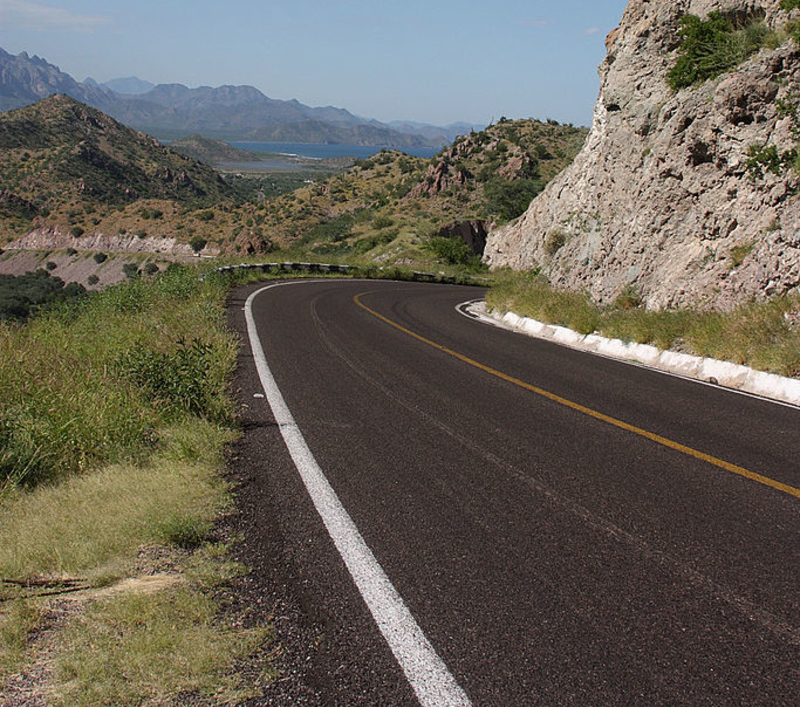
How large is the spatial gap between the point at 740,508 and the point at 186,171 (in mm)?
173146

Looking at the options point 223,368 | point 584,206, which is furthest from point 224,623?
point 584,206

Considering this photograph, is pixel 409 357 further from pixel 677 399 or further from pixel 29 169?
pixel 29 169

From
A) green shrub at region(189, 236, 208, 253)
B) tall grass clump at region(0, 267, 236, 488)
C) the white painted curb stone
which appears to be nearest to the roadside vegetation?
tall grass clump at region(0, 267, 236, 488)

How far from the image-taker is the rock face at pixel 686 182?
1443cm

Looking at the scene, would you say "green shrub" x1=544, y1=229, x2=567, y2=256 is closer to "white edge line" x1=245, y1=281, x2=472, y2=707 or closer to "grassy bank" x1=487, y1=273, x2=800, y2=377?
"grassy bank" x1=487, y1=273, x2=800, y2=377

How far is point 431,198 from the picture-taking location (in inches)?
3241

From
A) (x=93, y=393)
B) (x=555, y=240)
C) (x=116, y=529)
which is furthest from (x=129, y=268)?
(x=116, y=529)

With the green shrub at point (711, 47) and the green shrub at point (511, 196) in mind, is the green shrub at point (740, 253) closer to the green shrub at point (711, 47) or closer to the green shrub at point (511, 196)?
the green shrub at point (711, 47)

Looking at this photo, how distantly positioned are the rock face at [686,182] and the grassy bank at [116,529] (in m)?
10.1

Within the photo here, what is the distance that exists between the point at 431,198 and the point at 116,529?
79.8 m

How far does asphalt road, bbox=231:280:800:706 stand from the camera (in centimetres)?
330

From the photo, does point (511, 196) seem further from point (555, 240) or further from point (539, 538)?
point (539, 538)

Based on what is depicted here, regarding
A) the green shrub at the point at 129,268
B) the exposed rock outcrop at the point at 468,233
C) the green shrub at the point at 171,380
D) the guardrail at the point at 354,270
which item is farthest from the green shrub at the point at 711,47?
the green shrub at the point at 129,268

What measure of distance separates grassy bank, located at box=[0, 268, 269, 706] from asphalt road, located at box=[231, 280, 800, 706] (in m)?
0.32
